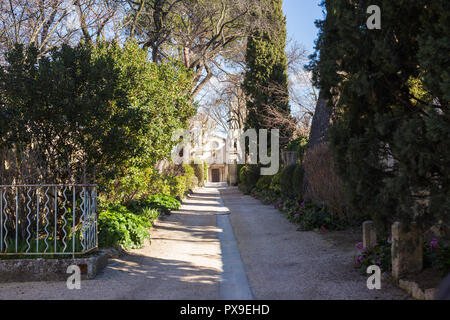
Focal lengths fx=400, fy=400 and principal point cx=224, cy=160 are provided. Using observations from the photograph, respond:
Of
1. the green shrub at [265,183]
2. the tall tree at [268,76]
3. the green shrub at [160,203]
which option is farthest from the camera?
the tall tree at [268,76]

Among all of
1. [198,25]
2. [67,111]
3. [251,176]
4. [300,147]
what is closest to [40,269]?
[67,111]

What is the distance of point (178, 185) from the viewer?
17516 mm

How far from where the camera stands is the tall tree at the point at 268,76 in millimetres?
20719

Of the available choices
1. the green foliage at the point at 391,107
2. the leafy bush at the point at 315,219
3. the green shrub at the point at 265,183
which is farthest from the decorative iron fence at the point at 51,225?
the green shrub at the point at 265,183

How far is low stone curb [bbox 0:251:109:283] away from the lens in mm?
5145

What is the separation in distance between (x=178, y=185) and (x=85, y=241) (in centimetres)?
1208

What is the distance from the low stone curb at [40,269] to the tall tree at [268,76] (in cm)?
1612

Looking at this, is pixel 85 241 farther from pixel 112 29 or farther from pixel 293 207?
pixel 112 29

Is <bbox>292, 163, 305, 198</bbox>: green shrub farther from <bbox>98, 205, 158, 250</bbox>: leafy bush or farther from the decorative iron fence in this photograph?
the decorative iron fence

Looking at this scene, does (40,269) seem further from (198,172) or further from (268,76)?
(198,172)

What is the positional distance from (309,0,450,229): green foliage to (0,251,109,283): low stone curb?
3.49 metres

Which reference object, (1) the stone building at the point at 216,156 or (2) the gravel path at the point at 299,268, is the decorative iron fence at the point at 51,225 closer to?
(2) the gravel path at the point at 299,268

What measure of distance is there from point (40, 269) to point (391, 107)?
482 cm
